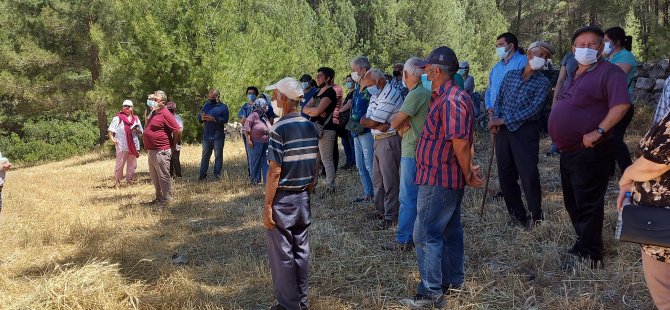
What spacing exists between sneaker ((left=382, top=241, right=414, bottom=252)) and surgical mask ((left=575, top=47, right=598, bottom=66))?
215 cm

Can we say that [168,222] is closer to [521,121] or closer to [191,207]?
[191,207]

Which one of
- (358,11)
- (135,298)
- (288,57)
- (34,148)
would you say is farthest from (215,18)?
(358,11)

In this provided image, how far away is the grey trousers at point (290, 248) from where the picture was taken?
11.8 ft

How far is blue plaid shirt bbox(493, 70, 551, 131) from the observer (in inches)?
189

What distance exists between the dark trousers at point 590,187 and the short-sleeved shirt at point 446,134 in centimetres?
109

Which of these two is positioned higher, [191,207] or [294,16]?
[294,16]

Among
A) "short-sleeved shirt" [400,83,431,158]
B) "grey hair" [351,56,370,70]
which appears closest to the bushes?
"grey hair" [351,56,370,70]

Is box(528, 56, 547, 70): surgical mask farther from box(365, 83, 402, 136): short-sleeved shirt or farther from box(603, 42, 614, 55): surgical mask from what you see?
box(365, 83, 402, 136): short-sleeved shirt

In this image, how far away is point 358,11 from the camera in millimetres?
41844

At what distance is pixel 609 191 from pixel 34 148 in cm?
3154

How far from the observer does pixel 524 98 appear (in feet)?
15.9

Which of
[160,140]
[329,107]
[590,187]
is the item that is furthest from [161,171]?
[590,187]

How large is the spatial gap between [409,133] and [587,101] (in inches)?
57.8

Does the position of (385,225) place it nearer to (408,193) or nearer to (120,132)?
(408,193)
